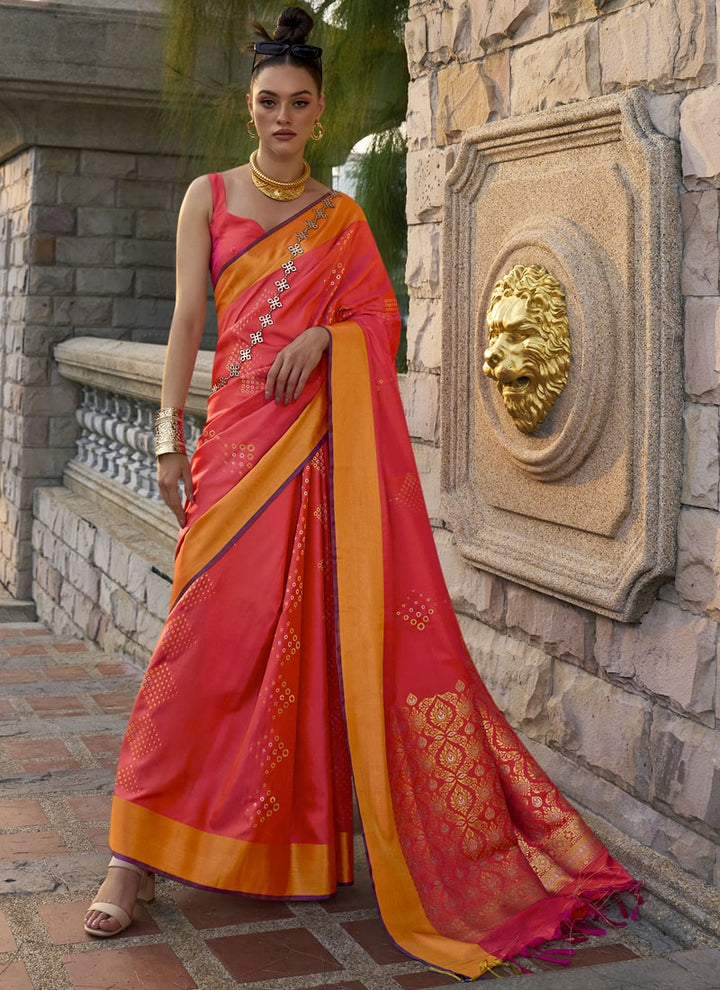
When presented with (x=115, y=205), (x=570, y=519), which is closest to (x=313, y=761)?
(x=570, y=519)

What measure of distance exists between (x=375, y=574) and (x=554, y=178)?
99 cm

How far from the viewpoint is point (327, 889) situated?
8.61ft

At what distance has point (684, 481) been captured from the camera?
100 inches

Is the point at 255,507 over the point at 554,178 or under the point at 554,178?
under

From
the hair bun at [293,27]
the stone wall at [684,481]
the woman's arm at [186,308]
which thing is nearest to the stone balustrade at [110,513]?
the stone wall at [684,481]

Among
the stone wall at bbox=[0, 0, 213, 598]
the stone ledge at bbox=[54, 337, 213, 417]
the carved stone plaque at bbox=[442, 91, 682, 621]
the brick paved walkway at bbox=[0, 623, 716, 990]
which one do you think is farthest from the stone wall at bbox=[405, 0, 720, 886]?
the stone wall at bbox=[0, 0, 213, 598]

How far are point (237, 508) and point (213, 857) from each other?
706 millimetres

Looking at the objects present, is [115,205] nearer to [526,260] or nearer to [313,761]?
[526,260]

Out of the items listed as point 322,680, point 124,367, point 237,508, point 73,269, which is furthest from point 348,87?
point 322,680

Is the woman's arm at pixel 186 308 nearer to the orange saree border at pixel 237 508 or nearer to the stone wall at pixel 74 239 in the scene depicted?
the orange saree border at pixel 237 508

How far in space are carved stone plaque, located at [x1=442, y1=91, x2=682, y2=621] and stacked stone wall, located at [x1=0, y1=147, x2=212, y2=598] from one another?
4.35m

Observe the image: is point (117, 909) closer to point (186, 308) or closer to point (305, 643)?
point (305, 643)

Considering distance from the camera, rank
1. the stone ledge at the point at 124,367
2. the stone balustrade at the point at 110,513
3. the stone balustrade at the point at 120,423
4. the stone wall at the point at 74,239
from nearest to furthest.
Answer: the stone ledge at the point at 124,367 → the stone balustrade at the point at 110,513 → the stone balustrade at the point at 120,423 → the stone wall at the point at 74,239

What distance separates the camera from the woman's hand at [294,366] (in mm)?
2646
